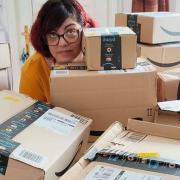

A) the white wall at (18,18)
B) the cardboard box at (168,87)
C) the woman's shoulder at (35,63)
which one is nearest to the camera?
the cardboard box at (168,87)

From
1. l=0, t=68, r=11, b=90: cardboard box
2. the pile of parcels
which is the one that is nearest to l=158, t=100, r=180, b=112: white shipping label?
the pile of parcels

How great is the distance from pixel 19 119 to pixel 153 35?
835mm

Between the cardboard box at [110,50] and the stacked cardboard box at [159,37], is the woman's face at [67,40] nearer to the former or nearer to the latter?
the cardboard box at [110,50]

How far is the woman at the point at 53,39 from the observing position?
4.39 ft

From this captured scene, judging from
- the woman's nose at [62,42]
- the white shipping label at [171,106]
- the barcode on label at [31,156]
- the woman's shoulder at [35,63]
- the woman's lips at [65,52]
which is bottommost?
the barcode on label at [31,156]

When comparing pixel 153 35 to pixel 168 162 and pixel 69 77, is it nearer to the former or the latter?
pixel 69 77

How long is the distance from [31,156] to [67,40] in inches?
26.1

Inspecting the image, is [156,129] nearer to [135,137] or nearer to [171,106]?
[135,137]

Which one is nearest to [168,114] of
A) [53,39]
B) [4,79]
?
[53,39]

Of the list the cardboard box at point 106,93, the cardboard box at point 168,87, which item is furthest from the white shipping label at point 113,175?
the cardboard box at point 168,87

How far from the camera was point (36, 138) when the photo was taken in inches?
34.8

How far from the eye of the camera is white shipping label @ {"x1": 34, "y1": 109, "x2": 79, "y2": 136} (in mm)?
943

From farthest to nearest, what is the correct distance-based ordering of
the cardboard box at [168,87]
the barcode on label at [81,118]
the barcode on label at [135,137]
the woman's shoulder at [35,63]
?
the woman's shoulder at [35,63], the cardboard box at [168,87], the barcode on label at [81,118], the barcode on label at [135,137]

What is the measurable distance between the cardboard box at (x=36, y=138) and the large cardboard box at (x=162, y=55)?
23.0 inches
